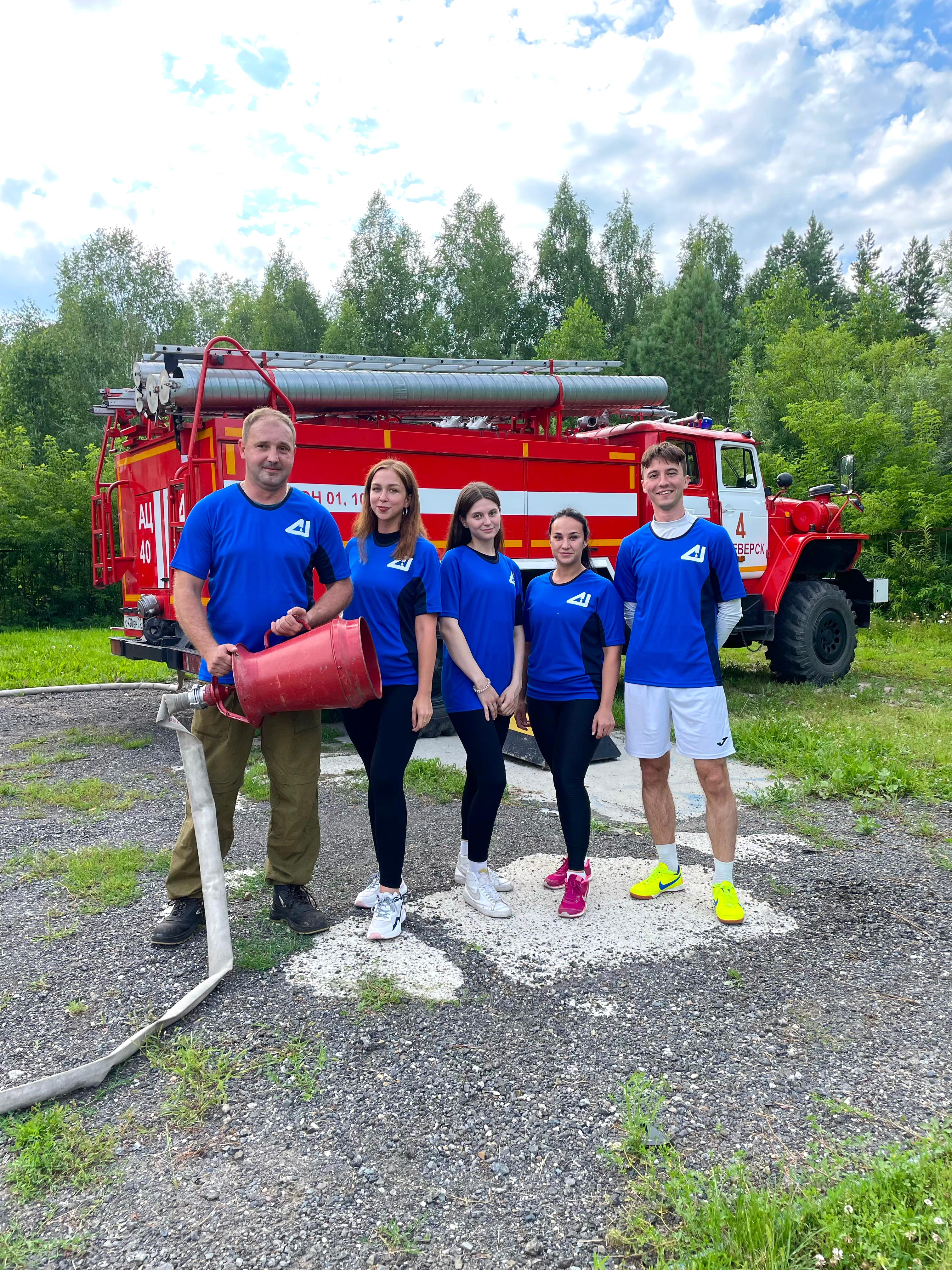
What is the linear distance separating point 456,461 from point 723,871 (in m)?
4.42

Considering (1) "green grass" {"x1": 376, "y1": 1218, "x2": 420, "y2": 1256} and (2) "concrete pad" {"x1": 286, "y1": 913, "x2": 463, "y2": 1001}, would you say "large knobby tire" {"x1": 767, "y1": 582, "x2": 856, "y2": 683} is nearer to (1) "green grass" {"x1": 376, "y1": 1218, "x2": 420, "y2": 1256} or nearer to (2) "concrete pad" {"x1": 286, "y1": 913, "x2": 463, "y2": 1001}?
(2) "concrete pad" {"x1": 286, "y1": 913, "x2": 463, "y2": 1001}

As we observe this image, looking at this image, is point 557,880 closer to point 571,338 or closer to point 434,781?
point 434,781

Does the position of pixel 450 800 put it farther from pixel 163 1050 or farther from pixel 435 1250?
pixel 435 1250

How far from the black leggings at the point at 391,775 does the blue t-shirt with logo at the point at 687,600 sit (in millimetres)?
1008

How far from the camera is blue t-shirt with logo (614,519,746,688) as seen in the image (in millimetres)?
3436

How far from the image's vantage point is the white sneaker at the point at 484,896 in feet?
Answer: 11.2

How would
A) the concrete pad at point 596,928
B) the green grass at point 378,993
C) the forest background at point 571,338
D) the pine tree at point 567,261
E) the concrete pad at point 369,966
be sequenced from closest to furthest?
the green grass at point 378,993 < the concrete pad at point 369,966 < the concrete pad at point 596,928 < the forest background at point 571,338 < the pine tree at point 567,261

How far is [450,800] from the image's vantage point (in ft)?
17.1

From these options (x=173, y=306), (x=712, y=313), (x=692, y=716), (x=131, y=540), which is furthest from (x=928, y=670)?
(x=173, y=306)

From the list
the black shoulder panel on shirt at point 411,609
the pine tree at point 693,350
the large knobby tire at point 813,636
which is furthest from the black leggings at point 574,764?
the pine tree at point 693,350

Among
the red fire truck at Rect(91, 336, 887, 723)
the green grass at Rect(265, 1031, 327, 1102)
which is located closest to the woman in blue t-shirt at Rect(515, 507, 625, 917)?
the green grass at Rect(265, 1031, 327, 1102)

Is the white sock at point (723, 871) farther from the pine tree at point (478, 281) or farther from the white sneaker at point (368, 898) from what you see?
the pine tree at point (478, 281)

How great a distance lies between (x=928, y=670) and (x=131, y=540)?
900cm

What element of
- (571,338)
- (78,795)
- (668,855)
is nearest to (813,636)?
(668,855)
